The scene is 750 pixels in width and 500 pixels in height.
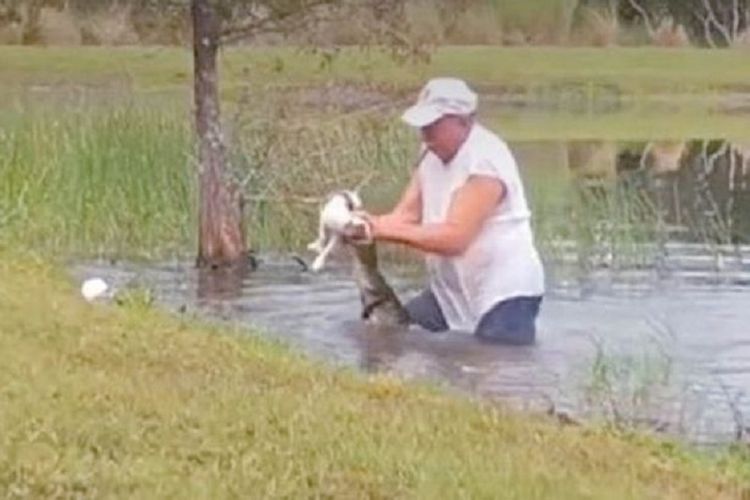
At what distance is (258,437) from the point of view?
23.4ft

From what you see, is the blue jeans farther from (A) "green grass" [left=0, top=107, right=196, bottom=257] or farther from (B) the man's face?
(A) "green grass" [left=0, top=107, right=196, bottom=257]

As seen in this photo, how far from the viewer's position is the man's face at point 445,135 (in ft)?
35.4

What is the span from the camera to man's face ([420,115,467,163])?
10.8 m

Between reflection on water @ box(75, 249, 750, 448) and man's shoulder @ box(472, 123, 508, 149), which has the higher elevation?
man's shoulder @ box(472, 123, 508, 149)

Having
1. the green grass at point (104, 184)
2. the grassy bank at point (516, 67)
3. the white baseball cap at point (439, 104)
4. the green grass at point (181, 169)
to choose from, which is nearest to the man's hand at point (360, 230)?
the white baseball cap at point (439, 104)

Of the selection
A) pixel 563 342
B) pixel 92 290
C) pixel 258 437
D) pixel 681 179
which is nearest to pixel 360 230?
pixel 92 290

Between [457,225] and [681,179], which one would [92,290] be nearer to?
[457,225]

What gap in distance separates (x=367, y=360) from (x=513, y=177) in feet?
3.53

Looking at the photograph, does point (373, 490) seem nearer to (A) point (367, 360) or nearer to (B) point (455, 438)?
(B) point (455, 438)

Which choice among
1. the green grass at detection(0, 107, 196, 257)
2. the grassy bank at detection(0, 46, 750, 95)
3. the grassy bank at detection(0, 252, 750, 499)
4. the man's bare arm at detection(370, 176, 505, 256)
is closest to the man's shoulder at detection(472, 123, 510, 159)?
the man's bare arm at detection(370, 176, 505, 256)

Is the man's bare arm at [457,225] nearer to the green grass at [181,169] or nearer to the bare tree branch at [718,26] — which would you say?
the green grass at [181,169]

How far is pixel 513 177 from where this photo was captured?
11047 millimetres

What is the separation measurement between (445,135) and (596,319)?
206 cm

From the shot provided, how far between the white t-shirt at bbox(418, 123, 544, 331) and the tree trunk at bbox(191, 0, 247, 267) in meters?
3.00
